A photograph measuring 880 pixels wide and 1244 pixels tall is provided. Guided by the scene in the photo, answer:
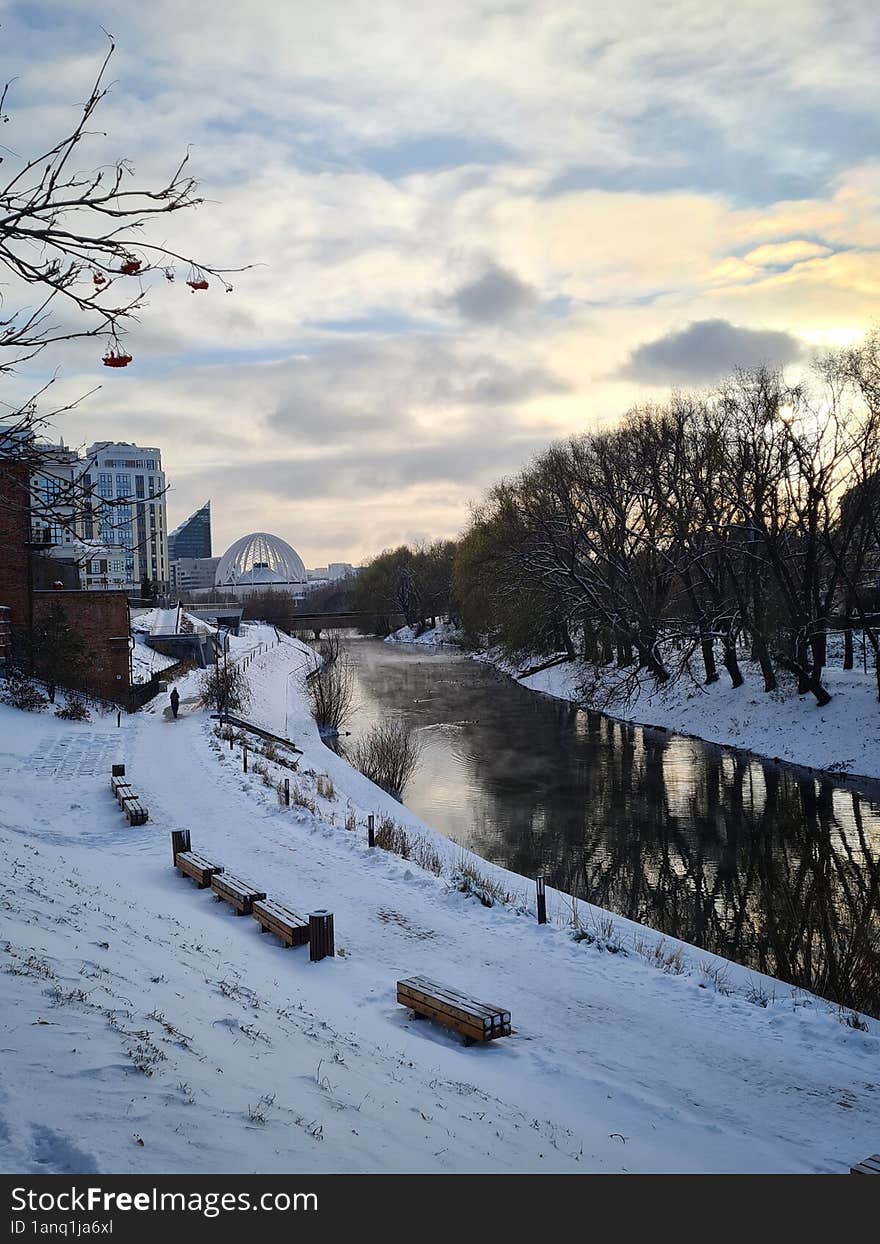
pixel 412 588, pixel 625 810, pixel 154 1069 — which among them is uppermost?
pixel 412 588

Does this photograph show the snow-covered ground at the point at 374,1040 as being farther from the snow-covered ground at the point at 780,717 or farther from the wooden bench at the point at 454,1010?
the snow-covered ground at the point at 780,717

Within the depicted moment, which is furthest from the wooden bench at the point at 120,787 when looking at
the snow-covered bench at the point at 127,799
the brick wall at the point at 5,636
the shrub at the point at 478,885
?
the brick wall at the point at 5,636

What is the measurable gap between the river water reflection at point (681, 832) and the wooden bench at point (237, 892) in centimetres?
544

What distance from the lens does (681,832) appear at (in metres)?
18.1

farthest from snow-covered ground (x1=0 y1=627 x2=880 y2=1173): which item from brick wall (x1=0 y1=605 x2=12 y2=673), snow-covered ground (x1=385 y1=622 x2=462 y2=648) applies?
snow-covered ground (x1=385 y1=622 x2=462 y2=648)

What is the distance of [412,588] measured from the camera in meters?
87.5

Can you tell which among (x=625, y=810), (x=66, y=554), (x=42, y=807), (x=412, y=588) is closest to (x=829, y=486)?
(x=625, y=810)

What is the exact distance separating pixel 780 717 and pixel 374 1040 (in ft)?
75.2

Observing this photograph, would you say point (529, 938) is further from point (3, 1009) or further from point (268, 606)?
point (268, 606)

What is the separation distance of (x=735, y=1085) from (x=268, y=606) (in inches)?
3895

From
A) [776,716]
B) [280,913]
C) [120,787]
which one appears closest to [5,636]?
[120,787]

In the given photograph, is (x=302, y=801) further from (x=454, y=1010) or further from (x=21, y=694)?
(x=21, y=694)

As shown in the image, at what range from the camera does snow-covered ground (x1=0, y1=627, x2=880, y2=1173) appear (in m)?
5.30

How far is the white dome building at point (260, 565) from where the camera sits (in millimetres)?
180125
